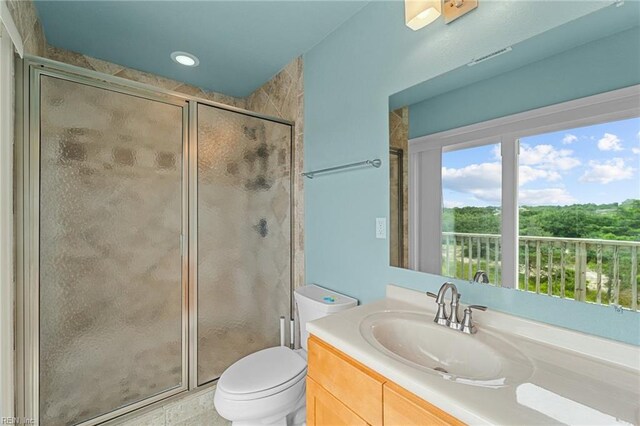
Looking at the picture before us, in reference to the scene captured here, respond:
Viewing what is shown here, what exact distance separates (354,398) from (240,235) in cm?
129

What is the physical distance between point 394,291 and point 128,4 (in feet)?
6.66

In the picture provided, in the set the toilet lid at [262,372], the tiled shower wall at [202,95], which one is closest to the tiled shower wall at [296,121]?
the tiled shower wall at [202,95]

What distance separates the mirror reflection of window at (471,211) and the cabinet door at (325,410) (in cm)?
64

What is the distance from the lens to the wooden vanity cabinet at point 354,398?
0.68 m

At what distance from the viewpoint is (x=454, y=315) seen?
99 cm

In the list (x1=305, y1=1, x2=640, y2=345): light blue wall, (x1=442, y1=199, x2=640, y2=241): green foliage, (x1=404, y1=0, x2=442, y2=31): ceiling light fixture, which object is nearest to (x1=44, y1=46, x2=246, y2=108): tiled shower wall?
(x1=305, y1=1, x2=640, y2=345): light blue wall

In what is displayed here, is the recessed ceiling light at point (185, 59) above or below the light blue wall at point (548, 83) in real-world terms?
above

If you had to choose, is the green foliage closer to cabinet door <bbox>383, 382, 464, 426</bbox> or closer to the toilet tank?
cabinet door <bbox>383, 382, 464, 426</bbox>

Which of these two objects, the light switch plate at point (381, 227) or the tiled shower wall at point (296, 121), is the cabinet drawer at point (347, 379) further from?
the tiled shower wall at point (296, 121)

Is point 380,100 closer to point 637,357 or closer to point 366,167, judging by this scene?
point 366,167

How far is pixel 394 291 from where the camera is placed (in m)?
1.32

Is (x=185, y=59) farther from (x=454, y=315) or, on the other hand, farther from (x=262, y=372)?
(x=454, y=315)

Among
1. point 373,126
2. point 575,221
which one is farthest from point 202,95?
point 575,221

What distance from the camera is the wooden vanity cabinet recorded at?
675 millimetres
